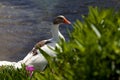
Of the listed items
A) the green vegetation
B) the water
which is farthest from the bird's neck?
the green vegetation

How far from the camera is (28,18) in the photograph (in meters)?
16.2

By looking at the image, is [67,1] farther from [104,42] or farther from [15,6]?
[104,42]

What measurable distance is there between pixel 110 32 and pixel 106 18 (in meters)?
0.22

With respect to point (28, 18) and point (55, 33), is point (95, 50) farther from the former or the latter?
point (28, 18)

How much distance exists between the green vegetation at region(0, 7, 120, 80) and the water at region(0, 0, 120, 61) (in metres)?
9.05

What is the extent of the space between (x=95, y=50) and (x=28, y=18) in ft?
45.5

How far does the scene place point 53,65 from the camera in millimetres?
3090

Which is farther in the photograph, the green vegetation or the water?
the water

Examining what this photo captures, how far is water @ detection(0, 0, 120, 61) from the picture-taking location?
12836 mm

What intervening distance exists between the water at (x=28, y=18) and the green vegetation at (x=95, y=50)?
905 centimetres

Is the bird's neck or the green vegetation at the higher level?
the green vegetation

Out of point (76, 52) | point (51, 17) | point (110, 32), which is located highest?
point (110, 32)

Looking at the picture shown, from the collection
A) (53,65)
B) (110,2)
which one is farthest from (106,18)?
(110,2)

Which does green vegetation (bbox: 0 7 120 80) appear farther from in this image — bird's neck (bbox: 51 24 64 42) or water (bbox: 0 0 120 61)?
water (bbox: 0 0 120 61)
